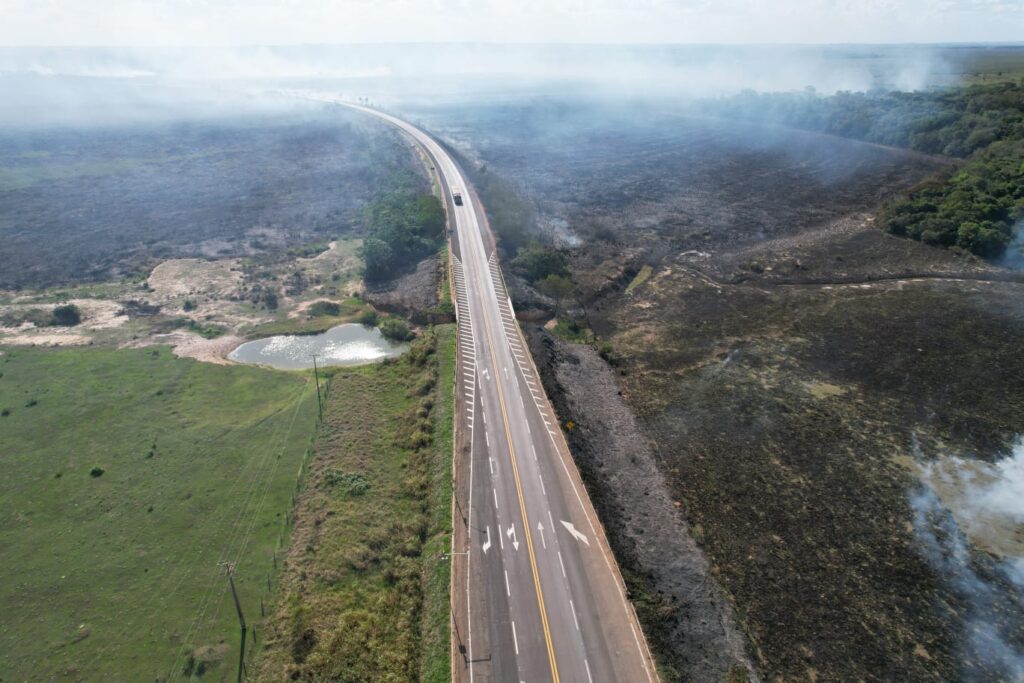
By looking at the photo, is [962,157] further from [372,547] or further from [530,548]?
[372,547]

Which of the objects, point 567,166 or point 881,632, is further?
point 567,166

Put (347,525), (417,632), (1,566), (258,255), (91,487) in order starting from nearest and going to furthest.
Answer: (417,632)
(1,566)
(347,525)
(91,487)
(258,255)

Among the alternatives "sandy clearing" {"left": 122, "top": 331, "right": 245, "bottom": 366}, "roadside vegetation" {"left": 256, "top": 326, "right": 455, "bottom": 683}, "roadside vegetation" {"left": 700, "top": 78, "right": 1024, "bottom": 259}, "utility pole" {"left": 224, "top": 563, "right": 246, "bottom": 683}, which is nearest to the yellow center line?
"roadside vegetation" {"left": 256, "top": 326, "right": 455, "bottom": 683}

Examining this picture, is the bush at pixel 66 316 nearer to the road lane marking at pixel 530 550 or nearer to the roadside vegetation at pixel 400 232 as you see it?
the roadside vegetation at pixel 400 232

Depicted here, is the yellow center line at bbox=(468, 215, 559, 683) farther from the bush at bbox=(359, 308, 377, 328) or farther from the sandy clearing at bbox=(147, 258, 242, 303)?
the sandy clearing at bbox=(147, 258, 242, 303)

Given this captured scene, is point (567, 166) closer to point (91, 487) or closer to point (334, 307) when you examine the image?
point (334, 307)

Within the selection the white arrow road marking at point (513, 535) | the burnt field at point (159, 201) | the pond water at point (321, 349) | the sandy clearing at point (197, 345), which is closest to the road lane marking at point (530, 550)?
the white arrow road marking at point (513, 535)

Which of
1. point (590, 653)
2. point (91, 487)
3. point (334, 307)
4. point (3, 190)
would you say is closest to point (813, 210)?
point (334, 307)
